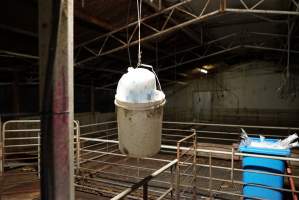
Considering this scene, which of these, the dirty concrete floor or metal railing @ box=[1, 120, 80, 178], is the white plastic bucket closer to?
the dirty concrete floor

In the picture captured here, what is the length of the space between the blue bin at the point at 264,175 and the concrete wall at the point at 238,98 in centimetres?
908

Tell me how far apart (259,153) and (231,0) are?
122 inches

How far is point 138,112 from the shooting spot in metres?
1.59

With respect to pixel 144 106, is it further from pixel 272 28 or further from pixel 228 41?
pixel 228 41

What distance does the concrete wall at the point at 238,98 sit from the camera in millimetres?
11766

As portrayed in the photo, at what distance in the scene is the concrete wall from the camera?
11.8 meters

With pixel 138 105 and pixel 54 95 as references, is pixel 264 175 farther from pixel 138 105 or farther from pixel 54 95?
pixel 54 95

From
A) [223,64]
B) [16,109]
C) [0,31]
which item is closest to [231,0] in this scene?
[0,31]

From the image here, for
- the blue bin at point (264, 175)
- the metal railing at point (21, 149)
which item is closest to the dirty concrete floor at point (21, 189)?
the metal railing at point (21, 149)

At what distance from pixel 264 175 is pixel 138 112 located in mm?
1948

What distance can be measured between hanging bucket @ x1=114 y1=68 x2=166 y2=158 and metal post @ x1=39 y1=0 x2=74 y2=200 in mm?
346

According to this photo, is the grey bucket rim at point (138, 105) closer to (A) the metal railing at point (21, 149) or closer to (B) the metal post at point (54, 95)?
(B) the metal post at point (54, 95)

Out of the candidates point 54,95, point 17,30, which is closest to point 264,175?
point 54,95

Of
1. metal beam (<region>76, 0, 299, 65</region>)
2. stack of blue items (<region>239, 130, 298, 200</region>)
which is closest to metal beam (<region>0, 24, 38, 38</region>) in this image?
metal beam (<region>76, 0, 299, 65</region>)
